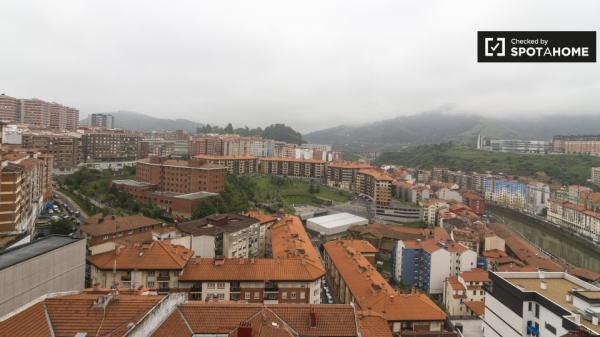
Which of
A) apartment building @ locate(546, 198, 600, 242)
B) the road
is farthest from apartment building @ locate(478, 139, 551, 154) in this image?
the road

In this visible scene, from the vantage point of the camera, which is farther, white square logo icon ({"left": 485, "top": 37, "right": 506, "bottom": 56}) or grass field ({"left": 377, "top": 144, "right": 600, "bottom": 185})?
grass field ({"left": 377, "top": 144, "right": 600, "bottom": 185})

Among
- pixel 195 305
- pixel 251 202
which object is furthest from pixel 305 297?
pixel 251 202

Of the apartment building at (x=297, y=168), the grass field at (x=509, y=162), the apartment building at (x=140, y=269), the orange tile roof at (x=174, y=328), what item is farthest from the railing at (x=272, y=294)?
the grass field at (x=509, y=162)

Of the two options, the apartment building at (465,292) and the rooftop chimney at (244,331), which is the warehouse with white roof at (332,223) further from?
the rooftop chimney at (244,331)

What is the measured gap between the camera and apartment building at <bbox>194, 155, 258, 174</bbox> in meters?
35.4

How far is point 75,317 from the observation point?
4.61 m

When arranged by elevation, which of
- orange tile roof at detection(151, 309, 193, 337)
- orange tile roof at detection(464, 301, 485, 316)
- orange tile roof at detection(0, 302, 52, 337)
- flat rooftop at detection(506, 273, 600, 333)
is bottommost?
orange tile roof at detection(464, 301, 485, 316)

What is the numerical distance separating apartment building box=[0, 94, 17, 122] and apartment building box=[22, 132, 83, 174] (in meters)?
14.9

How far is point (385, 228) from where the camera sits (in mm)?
21578

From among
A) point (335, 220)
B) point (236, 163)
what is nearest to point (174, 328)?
point (335, 220)

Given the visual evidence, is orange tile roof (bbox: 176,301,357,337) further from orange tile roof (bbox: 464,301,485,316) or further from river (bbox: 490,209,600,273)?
river (bbox: 490,209,600,273)

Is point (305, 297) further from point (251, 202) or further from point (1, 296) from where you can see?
point (251, 202)

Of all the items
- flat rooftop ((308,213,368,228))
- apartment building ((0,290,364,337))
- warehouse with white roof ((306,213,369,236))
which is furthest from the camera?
flat rooftop ((308,213,368,228))

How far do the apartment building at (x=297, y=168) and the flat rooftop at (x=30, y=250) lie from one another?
3222 centimetres
